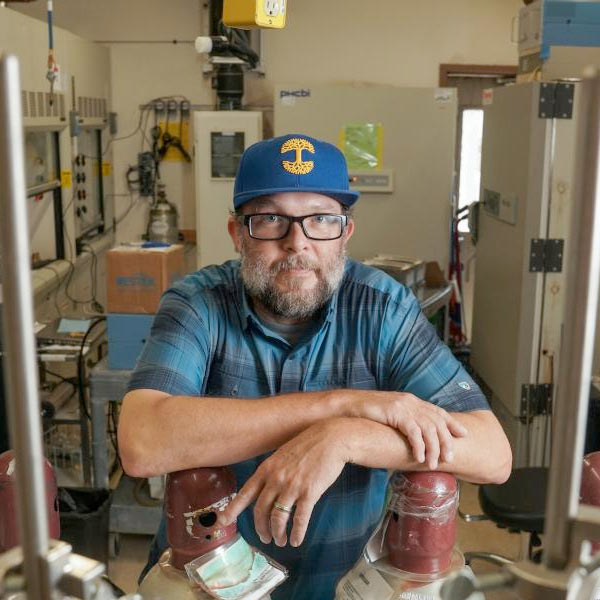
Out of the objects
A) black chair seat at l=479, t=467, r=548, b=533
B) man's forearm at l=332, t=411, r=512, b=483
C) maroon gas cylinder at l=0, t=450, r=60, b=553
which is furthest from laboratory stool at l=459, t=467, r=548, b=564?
maroon gas cylinder at l=0, t=450, r=60, b=553

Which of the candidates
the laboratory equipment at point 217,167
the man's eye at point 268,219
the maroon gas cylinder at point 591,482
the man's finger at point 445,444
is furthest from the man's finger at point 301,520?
the laboratory equipment at point 217,167

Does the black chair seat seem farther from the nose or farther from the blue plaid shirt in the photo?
the nose

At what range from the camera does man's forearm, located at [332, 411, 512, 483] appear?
3.65ft

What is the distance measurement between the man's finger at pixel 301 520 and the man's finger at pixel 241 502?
59 mm

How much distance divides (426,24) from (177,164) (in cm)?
213

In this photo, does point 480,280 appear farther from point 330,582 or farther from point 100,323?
point 330,582

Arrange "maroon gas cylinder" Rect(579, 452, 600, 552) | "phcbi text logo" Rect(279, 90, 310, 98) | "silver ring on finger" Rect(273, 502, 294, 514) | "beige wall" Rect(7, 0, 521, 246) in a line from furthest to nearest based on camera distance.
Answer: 1. "beige wall" Rect(7, 0, 521, 246)
2. "phcbi text logo" Rect(279, 90, 310, 98)
3. "silver ring on finger" Rect(273, 502, 294, 514)
4. "maroon gas cylinder" Rect(579, 452, 600, 552)

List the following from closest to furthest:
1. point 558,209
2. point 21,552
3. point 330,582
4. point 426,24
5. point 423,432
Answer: point 21,552 → point 423,432 → point 330,582 → point 558,209 → point 426,24

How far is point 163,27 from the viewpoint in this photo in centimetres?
573

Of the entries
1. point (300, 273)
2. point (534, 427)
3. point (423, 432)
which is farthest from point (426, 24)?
point (423, 432)

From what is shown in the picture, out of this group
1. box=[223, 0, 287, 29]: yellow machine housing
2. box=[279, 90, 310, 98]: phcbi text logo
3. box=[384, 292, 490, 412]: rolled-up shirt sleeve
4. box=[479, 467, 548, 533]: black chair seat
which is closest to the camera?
box=[223, 0, 287, 29]: yellow machine housing

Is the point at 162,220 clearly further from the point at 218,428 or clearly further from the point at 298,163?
the point at 218,428

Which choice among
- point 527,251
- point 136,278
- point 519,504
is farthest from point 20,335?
point 527,251

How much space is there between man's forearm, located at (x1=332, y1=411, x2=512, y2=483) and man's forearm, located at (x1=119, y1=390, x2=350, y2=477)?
0.19ft
